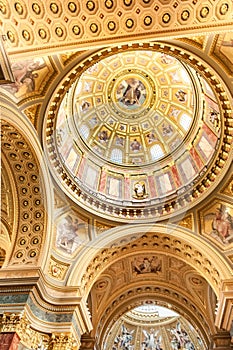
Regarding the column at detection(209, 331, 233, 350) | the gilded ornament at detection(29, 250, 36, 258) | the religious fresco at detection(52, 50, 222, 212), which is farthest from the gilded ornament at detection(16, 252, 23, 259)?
the column at detection(209, 331, 233, 350)

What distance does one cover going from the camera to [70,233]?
13852mm

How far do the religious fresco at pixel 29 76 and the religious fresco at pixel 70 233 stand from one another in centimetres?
520

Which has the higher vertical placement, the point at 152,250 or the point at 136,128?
Result: the point at 136,128

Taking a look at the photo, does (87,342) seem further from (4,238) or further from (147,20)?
(147,20)

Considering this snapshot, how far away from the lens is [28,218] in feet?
41.7

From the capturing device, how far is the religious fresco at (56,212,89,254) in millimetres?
13427

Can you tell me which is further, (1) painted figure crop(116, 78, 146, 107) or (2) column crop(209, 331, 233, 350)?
(1) painted figure crop(116, 78, 146, 107)

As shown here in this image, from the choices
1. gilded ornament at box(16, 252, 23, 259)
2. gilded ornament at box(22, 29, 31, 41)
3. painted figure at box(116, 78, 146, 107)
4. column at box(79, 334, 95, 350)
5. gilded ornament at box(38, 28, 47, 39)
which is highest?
painted figure at box(116, 78, 146, 107)

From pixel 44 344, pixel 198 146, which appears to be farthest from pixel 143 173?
pixel 44 344

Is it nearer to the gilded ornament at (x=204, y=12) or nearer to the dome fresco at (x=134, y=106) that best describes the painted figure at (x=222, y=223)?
the dome fresco at (x=134, y=106)

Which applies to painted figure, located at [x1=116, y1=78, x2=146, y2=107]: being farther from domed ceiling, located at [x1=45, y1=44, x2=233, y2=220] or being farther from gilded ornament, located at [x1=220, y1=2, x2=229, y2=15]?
gilded ornament, located at [x1=220, y1=2, x2=229, y2=15]

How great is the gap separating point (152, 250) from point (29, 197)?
5997mm

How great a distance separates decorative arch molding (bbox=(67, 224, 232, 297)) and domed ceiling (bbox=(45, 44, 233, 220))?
2.76 ft

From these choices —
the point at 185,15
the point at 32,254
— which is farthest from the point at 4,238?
the point at 185,15
